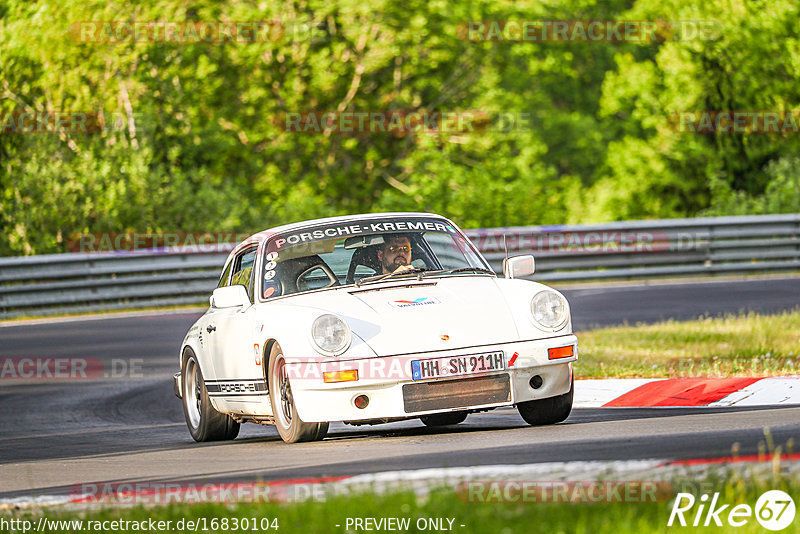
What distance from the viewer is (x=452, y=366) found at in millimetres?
7781

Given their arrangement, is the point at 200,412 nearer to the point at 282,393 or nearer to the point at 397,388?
the point at 282,393

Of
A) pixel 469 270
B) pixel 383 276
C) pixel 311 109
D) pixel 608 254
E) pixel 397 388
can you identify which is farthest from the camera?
pixel 311 109

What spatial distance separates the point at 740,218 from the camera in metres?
22.1

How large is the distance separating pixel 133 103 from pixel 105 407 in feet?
55.6

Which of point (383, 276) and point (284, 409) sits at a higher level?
point (383, 276)

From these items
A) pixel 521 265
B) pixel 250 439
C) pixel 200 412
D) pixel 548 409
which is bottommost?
pixel 250 439

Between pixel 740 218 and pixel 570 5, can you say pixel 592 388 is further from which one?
pixel 570 5

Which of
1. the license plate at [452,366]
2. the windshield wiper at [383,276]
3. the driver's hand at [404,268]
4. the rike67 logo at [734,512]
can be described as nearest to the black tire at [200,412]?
the windshield wiper at [383,276]

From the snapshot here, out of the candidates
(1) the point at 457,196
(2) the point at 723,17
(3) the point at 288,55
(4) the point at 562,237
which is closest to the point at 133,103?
(3) the point at 288,55

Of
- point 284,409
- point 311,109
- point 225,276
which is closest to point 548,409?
point 284,409

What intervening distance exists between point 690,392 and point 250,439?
3.19 m

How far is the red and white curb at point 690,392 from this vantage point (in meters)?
9.23

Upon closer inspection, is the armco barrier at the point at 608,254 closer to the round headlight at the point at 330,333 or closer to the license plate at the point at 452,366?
the round headlight at the point at 330,333

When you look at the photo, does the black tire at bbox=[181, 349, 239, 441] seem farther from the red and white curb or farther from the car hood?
the red and white curb
